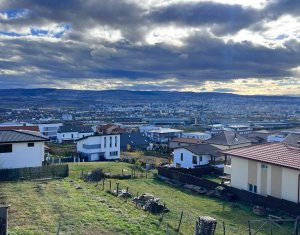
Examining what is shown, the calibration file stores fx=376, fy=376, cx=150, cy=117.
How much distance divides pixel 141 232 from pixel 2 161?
19133 millimetres

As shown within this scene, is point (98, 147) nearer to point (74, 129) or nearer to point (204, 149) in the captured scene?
point (204, 149)

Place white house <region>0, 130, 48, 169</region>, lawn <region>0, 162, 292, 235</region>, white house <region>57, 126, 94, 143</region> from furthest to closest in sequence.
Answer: white house <region>57, 126, 94, 143</region>, white house <region>0, 130, 48, 169</region>, lawn <region>0, 162, 292, 235</region>

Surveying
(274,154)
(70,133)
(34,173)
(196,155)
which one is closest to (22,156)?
(34,173)

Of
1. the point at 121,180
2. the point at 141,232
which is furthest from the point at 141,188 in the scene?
the point at 141,232

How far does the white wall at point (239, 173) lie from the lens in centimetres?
2959

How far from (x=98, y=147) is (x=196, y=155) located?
17535mm

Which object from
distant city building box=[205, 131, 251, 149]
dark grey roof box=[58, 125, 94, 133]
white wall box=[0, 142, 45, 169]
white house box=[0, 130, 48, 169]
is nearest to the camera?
white house box=[0, 130, 48, 169]

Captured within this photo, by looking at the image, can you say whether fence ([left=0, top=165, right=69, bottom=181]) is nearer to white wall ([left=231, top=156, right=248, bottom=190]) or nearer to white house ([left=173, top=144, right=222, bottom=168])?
white wall ([left=231, top=156, right=248, bottom=190])

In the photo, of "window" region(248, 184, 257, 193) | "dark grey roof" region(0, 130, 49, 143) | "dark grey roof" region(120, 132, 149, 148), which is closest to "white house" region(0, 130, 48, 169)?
"dark grey roof" region(0, 130, 49, 143)

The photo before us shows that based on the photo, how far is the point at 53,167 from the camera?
31.0 m

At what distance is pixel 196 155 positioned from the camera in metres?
45.2

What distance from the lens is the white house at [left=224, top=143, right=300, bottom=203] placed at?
83.6 ft

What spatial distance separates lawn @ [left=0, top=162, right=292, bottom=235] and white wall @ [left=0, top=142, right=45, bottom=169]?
4.31m

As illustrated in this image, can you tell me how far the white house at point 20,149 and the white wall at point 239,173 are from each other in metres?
16.7
